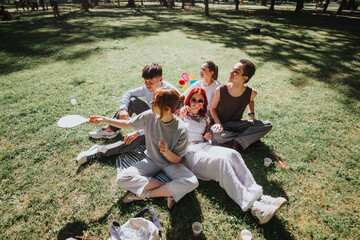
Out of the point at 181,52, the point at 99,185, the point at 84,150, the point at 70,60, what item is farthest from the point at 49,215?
the point at 181,52

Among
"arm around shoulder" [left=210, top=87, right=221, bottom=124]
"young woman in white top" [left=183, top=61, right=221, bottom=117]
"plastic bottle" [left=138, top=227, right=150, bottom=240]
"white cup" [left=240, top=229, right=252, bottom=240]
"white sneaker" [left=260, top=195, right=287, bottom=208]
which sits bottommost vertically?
"white cup" [left=240, top=229, right=252, bottom=240]

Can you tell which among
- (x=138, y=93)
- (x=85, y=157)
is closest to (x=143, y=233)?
(x=85, y=157)

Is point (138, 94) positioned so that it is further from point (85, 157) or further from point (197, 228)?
point (197, 228)

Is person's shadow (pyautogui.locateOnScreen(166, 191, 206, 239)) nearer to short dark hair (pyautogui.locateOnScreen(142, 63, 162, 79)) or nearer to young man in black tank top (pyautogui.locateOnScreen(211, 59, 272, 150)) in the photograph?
young man in black tank top (pyautogui.locateOnScreen(211, 59, 272, 150))

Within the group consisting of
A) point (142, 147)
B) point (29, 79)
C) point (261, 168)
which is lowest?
point (261, 168)

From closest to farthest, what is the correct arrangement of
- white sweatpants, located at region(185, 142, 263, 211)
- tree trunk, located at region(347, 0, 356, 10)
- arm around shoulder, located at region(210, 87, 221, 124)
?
white sweatpants, located at region(185, 142, 263, 211)
arm around shoulder, located at region(210, 87, 221, 124)
tree trunk, located at region(347, 0, 356, 10)

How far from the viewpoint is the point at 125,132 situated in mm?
4105

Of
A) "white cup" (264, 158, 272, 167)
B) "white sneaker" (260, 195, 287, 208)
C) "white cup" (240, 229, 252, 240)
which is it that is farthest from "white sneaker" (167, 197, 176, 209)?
"white cup" (264, 158, 272, 167)

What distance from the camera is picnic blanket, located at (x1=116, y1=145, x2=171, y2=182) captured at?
2.98 meters

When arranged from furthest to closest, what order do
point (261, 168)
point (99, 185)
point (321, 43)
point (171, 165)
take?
1. point (321, 43)
2. point (261, 168)
3. point (99, 185)
4. point (171, 165)

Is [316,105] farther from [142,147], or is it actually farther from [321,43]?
[321,43]

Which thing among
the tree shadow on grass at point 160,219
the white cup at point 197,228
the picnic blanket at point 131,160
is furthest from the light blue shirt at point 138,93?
the white cup at point 197,228

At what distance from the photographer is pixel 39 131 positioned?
3979 mm

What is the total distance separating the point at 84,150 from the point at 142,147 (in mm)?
1124
